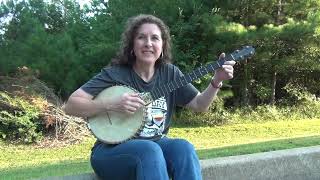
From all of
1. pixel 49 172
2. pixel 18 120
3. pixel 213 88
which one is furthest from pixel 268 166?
pixel 18 120

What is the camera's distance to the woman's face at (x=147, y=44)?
3.52 meters

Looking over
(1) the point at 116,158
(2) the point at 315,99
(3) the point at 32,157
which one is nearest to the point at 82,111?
(1) the point at 116,158

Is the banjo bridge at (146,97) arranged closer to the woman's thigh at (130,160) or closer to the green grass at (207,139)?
the woman's thigh at (130,160)

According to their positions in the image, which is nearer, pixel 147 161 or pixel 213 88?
pixel 147 161

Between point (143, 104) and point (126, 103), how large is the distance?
0.39ft

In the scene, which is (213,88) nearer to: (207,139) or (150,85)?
(150,85)

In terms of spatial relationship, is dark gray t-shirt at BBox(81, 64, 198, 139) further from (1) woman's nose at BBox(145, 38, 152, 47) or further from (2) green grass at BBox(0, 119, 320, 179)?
(2) green grass at BBox(0, 119, 320, 179)

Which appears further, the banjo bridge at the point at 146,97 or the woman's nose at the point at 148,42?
the woman's nose at the point at 148,42

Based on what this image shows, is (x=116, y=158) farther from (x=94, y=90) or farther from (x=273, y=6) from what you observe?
(x=273, y=6)

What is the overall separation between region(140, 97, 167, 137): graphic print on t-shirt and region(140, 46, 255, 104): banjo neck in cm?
5

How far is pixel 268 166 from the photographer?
4.11 m

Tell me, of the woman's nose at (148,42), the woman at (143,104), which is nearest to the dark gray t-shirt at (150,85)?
the woman at (143,104)

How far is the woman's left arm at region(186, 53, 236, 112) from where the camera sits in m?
3.43

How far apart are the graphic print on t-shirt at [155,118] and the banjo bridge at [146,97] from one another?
0.11ft
